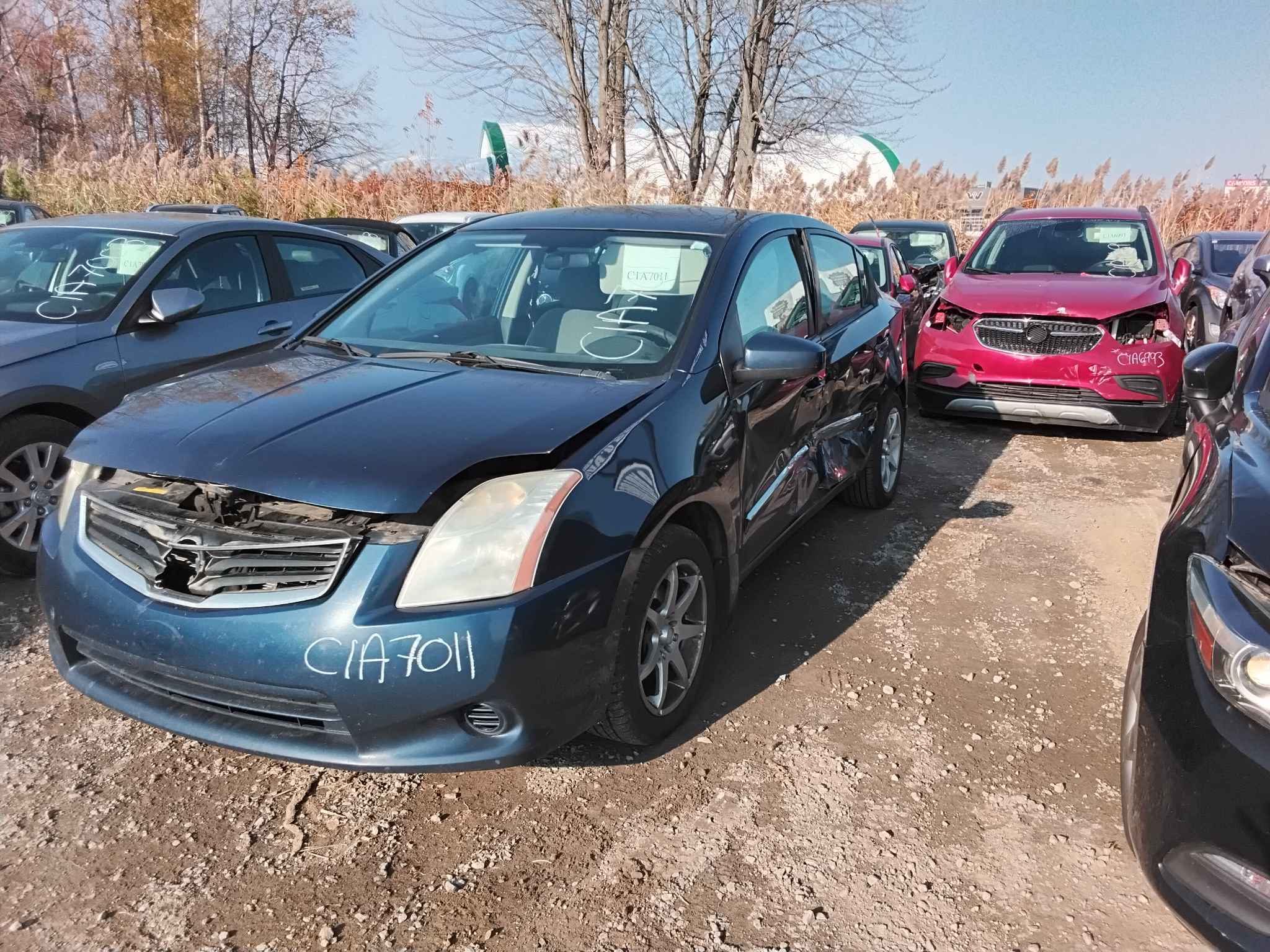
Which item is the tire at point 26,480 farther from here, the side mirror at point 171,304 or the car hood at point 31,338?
the side mirror at point 171,304

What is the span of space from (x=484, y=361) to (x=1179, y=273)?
6.89 meters

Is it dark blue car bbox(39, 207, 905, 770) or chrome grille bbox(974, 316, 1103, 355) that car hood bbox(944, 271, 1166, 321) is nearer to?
chrome grille bbox(974, 316, 1103, 355)

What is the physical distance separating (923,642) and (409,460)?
7.69 ft

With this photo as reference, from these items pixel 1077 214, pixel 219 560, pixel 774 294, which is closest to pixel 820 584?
pixel 774 294

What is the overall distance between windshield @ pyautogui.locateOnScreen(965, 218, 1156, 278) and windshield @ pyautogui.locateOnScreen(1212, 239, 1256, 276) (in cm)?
310

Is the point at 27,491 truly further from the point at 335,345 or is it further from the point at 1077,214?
the point at 1077,214

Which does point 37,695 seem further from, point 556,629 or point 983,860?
point 983,860

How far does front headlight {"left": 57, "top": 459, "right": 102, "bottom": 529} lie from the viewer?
8.54ft

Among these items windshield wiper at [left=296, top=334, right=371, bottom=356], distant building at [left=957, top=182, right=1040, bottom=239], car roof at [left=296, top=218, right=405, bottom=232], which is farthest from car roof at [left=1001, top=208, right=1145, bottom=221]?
distant building at [left=957, top=182, right=1040, bottom=239]

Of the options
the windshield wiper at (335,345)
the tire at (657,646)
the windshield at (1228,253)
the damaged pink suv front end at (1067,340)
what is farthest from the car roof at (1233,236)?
the windshield wiper at (335,345)

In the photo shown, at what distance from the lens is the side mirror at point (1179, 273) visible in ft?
24.1

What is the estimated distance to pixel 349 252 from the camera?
614 cm

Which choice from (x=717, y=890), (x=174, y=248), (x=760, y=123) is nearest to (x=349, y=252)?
(x=174, y=248)

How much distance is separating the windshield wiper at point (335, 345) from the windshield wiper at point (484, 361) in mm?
88
